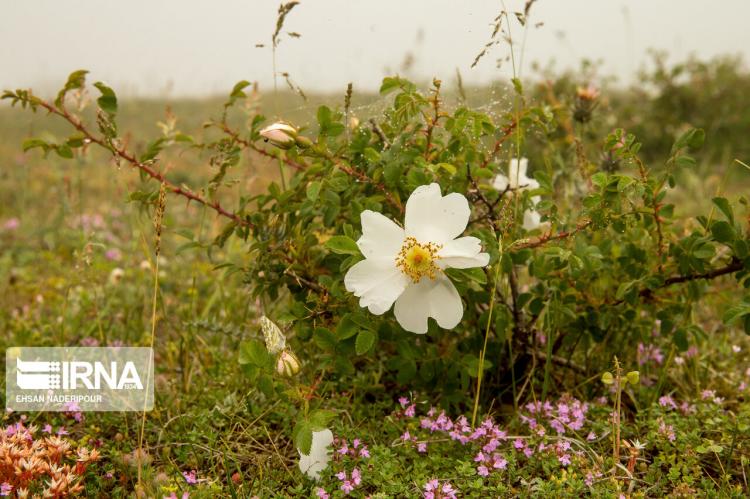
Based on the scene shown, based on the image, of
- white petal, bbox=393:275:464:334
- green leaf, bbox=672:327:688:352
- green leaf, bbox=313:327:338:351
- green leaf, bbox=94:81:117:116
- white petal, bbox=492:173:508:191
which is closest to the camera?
white petal, bbox=393:275:464:334

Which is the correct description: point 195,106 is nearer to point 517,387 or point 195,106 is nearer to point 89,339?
point 89,339

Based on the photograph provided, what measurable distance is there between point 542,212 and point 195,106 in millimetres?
11044

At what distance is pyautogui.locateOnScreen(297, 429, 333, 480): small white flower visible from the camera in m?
1.67

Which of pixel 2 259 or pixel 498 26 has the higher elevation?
pixel 498 26

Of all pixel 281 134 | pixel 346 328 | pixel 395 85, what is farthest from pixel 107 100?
pixel 346 328

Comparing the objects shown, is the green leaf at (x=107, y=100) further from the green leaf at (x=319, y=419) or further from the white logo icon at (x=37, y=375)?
the green leaf at (x=319, y=419)

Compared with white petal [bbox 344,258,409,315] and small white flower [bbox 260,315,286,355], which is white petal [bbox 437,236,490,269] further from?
small white flower [bbox 260,315,286,355]

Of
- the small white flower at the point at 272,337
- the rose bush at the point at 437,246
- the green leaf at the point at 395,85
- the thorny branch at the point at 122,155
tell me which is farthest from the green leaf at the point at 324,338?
the green leaf at the point at 395,85

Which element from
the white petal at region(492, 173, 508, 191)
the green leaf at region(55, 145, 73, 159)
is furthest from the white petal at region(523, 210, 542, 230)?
the green leaf at region(55, 145, 73, 159)

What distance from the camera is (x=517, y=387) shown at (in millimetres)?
2145

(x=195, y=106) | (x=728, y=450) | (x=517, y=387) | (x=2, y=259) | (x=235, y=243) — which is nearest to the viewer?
(x=728, y=450)

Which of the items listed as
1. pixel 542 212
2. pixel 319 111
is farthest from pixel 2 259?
pixel 542 212

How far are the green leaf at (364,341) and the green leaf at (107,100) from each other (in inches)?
35.7

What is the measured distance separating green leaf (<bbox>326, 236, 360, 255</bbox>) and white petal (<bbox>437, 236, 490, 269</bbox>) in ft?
0.65
